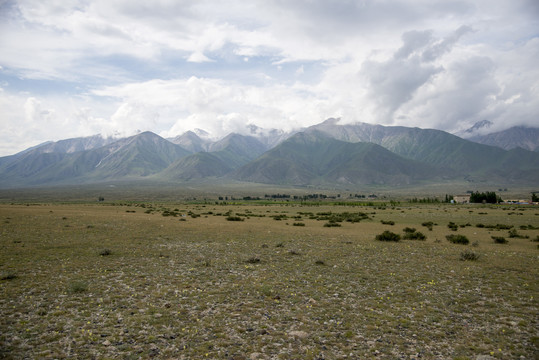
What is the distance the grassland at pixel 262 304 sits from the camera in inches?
324

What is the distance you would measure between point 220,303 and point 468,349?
25.8 ft

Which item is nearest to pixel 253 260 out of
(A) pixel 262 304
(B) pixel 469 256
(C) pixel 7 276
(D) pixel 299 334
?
(A) pixel 262 304

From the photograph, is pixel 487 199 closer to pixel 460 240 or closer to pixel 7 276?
pixel 460 240

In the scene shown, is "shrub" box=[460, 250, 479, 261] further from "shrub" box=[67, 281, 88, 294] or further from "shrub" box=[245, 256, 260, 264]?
"shrub" box=[67, 281, 88, 294]

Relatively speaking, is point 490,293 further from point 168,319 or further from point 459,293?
point 168,319

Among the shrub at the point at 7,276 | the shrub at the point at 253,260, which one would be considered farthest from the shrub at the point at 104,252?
the shrub at the point at 253,260

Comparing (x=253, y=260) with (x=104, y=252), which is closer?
(x=253, y=260)

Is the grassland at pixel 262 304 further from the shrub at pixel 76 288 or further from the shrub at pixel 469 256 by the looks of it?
the shrub at pixel 469 256

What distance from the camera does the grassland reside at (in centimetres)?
823

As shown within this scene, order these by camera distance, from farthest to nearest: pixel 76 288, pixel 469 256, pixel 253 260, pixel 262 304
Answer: pixel 469 256, pixel 253 260, pixel 76 288, pixel 262 304

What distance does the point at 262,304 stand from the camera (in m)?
11.3

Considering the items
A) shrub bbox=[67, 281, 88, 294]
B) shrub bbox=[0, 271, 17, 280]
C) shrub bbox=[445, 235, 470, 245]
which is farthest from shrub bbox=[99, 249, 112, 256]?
shrub bbox=[445, 235, 470, 245]

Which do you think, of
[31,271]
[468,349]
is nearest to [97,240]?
[31,271]

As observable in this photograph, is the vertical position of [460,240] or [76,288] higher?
[76,288]
